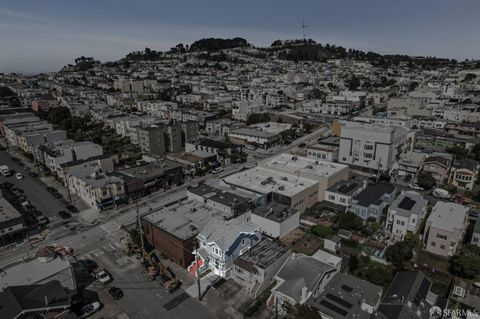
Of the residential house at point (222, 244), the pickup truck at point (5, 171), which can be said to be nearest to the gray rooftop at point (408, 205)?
the residential house at point (222, 244)

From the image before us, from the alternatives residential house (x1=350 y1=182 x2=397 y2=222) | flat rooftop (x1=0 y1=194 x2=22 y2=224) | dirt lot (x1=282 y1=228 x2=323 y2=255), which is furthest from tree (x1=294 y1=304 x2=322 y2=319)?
flat rooftop (x1=0 y1=194 x2=22 y2=224)

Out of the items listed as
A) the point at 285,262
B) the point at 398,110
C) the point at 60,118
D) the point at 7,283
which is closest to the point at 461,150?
the point at 398,110

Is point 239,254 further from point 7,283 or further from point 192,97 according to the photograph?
point 192,97

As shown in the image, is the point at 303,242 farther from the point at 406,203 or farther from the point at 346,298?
the point at 406,203

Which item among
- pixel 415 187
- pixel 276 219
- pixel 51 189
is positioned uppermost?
pixel 276 219

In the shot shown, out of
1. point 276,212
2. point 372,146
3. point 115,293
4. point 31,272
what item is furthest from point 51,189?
point 372,146
